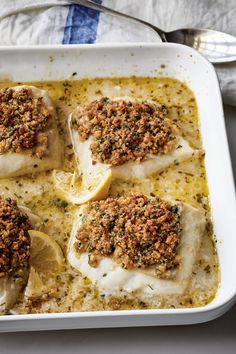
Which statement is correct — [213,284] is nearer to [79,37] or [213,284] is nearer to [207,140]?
[207,140]

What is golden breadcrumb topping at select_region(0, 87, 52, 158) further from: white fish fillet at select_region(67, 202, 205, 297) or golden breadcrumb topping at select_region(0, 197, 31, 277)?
white fish fillet at select_region(67, 202, 205, 297)

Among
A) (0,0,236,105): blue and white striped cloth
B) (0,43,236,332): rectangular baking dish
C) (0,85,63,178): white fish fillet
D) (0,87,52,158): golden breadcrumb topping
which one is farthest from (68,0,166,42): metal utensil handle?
(0,85,63,178): white fish fillet

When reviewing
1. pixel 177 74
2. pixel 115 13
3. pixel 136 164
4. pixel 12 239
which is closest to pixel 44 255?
pixel 12 239

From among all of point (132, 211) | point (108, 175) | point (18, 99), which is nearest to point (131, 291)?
point (132, 211)

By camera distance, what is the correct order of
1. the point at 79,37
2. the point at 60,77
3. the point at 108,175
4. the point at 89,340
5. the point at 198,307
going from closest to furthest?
1. the point at 198,307
2. the point at 89,340
3. the point at 108,175
4. the point at 60,77
5. the point at 79,37

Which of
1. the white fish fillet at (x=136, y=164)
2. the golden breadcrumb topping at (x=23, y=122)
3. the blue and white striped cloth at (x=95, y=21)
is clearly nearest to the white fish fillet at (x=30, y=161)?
the golden breadcrumb topping at (x=23, y=122)

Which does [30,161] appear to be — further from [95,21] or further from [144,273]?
[95,21]
